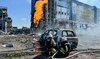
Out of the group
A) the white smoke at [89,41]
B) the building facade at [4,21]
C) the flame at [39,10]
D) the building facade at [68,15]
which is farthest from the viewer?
the building facade at [4,21]

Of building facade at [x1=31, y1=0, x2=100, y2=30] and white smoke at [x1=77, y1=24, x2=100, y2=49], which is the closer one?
white smoke at [x1=77, y1=24, x2=100, y2=49]

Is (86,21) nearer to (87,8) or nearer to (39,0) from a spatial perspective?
(87,8)

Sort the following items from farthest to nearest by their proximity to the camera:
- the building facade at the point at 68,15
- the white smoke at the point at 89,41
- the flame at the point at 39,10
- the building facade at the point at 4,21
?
the building facade at the point at 4,21 → the building facade at the point at 68,15 → the flame at the point at 39,10 → the white smoke at the point at 89,41

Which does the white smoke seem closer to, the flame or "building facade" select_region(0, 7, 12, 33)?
the flame

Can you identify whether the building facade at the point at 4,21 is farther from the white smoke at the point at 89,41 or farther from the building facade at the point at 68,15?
the white smoke at the point at 89,41

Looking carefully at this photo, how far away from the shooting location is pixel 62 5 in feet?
148

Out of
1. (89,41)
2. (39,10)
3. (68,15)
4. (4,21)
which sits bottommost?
(89,41)

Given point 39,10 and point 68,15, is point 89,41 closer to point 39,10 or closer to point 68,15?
point 39,10

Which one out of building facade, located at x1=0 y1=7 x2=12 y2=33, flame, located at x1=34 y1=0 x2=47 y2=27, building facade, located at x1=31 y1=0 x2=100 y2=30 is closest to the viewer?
flame, located at x1=34 y1=0 x2=47 y2=27

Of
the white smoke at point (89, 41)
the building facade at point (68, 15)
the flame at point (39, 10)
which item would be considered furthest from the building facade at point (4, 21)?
the white smoke at point (89, 41)

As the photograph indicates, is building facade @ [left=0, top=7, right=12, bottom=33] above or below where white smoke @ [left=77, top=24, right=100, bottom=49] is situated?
above

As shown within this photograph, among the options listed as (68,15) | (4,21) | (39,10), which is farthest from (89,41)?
(4,21)

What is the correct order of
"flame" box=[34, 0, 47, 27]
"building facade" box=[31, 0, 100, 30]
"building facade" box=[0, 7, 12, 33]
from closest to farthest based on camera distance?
"flame" box=[34, 0, 47, 27] → "building facade" box=[31, 0, 100, 30] → "building facade" box=[0, 7, 12, 33]

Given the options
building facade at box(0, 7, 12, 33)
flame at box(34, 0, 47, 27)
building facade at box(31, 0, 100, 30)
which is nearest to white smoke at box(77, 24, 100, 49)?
building facade at box(31, 0, 100, 30)
